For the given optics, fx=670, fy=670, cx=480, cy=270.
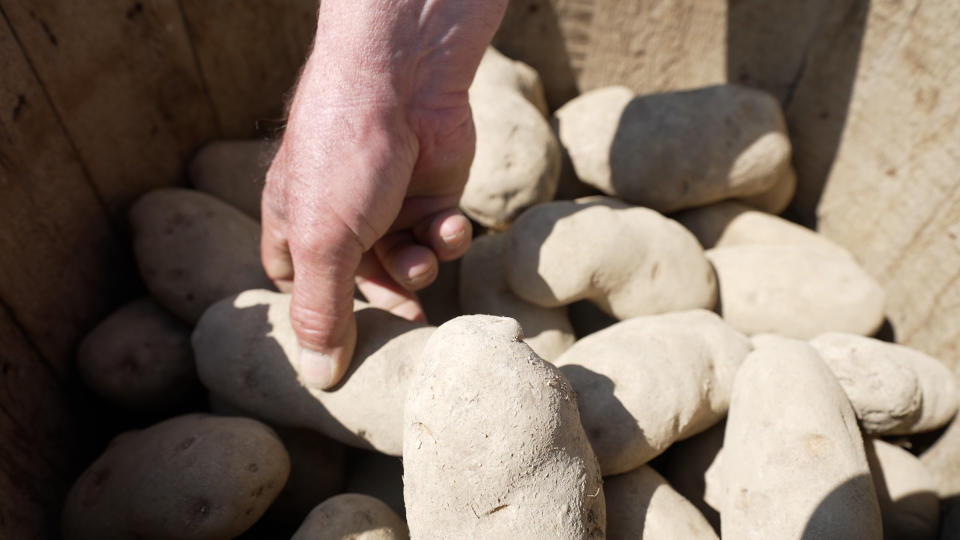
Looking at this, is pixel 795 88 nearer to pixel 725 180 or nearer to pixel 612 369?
pixel 725 180

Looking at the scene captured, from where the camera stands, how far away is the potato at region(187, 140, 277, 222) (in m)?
1.65

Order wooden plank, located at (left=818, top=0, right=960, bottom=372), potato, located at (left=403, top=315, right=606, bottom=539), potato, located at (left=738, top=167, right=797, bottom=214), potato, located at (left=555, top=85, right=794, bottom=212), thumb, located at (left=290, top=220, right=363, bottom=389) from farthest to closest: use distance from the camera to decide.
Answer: potato, located at (left=738, top=167, right=797, bottom=214), potato, located at (left=555, top=85, right=794, bottom=212), wooden plank, located at (left=818, top=0, right=960, bottom=372), thumb, located at (left=290, top=220, right=363, bottom=389), potato, located at (left=403, top=315, right=606, bottom=539)

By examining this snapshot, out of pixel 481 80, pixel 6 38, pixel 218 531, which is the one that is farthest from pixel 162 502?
pixel 481 80

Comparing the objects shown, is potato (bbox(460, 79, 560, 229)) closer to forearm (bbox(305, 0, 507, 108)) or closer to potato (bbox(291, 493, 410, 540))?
forearm (bbox(305, 0, 507, 108))

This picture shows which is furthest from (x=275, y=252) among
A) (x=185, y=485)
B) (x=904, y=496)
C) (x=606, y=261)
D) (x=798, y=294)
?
(x=904, y=496)

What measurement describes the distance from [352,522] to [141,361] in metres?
0.62

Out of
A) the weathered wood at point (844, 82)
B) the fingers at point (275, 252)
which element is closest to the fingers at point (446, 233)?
the fingers at point (275, 252)

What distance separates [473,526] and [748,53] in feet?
4.67

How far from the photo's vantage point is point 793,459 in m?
0.99

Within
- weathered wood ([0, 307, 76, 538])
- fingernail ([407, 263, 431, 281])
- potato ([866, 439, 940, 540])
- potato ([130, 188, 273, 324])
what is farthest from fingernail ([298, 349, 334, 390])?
potato ([866, 439, 940, 540])

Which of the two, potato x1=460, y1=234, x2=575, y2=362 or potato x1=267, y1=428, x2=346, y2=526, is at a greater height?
potato x1=460, y1=234, x2=575, y2=362

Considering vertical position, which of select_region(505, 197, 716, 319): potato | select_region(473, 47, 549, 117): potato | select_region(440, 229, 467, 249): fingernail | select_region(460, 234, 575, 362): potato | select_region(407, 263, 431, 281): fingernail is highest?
select_region(473, 47, 549, 117): potato

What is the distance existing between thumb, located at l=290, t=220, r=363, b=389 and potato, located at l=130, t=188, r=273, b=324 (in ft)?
1.10

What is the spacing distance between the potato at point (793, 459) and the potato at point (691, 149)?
576mm
